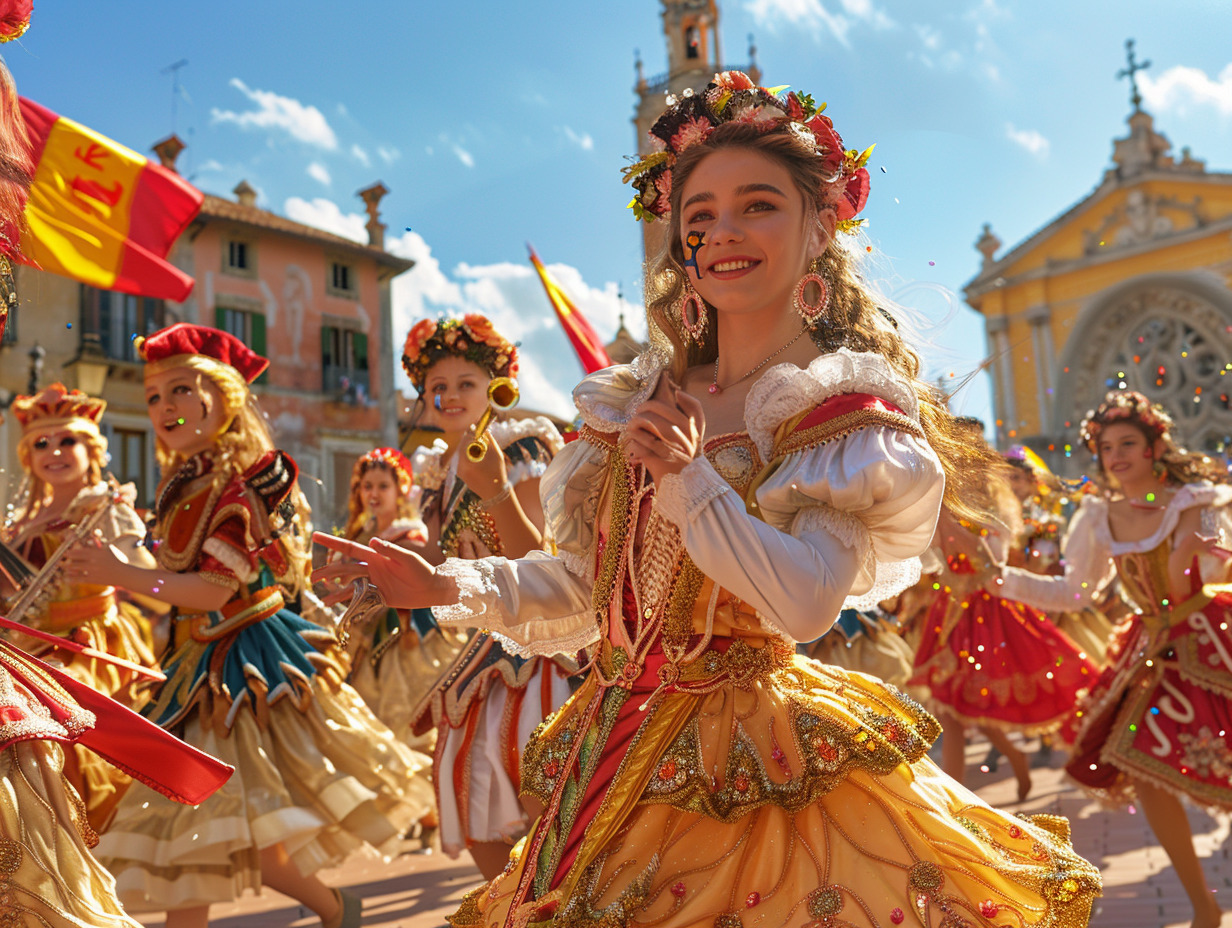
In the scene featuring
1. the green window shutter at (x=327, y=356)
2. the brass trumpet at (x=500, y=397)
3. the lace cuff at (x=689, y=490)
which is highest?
the green window shutter at (x=327, y=356)

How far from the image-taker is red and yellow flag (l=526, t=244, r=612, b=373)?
6.12 metres

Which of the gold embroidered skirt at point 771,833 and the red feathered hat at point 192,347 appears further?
the red feathered hat at point 192,347

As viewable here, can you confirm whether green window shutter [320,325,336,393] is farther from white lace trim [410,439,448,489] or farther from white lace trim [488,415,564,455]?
white lace trim [488,415,564,455]

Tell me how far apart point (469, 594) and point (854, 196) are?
1183 millimetres

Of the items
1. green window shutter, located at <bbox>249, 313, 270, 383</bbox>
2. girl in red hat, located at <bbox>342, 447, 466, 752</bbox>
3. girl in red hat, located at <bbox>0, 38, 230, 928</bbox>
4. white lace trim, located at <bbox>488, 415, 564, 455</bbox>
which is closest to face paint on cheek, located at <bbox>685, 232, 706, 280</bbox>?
girl in red hat, located at <bbox>0, 38, 230, 928</bbox>

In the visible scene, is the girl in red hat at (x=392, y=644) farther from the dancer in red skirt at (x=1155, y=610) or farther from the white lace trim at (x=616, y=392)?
the white lace trim at (x=616, y=392)

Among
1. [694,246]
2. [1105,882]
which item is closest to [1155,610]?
[1105,882]

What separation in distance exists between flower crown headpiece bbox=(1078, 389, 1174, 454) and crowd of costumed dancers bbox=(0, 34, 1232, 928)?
72.4 inches

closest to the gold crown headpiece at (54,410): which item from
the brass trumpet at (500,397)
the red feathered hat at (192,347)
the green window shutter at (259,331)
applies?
the red feathered hat at (192,347)

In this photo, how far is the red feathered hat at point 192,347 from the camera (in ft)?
14.1

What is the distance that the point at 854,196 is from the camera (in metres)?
2.54

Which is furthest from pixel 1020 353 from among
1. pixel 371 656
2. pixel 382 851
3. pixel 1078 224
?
pixel 382 851

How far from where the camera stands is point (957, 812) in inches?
84.7

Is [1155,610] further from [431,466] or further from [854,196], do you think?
[854,196]
